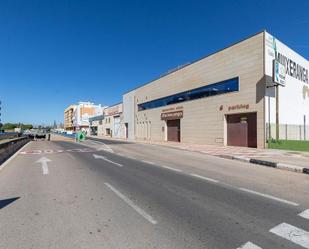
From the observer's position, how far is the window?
76.9ft

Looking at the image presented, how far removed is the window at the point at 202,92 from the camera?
23.5m

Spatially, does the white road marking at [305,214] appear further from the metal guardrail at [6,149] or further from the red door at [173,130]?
the red door at [173,130]

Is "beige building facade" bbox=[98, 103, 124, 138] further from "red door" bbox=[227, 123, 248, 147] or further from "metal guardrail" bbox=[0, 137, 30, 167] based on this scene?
"metal guardrail" bbox=[0, 137, 30, 167]

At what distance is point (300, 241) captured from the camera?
3598mm

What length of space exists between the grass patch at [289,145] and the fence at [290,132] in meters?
0.75

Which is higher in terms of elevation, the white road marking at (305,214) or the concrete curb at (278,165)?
the concrete curb at (278,165)

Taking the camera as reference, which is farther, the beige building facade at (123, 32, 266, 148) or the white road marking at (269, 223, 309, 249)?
the beige building facade at (123, 32, 266, 148)

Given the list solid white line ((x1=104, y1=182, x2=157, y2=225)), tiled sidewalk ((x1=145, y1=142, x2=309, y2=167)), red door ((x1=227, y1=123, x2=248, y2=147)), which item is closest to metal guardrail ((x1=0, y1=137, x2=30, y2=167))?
solid white line ((x1=104, y1=182, x2=157, y2=225))

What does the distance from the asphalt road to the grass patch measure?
12.1 m

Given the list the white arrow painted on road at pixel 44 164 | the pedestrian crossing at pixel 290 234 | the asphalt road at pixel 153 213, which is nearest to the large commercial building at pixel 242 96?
the asphalt road at pixel 153 213

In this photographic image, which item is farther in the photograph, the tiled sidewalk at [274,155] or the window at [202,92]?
the window at [202,92]

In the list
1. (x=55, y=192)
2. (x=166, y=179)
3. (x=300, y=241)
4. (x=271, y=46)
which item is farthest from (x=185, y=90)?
(x=300, y=241)

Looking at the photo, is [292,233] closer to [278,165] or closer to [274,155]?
[278,165]

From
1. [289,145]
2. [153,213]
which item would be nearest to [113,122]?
[289,145]
